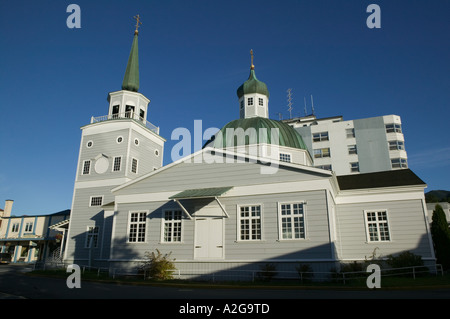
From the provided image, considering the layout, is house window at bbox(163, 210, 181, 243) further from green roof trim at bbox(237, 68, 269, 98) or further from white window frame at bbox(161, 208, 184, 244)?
green roof trim at bbox(237, 68, 269, 98)

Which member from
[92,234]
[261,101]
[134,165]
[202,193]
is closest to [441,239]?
[202,193]

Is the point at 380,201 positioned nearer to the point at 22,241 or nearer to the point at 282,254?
the point at 282,254

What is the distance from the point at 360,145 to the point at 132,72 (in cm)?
3682

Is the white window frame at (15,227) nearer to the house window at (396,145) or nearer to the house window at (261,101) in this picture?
the house window at (261,101)

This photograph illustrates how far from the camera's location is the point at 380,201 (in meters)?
21.3

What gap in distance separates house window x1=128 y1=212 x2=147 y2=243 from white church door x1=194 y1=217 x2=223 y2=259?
384cm

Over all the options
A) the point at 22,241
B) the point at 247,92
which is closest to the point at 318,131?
the point at 247,92

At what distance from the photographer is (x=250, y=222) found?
18844mm

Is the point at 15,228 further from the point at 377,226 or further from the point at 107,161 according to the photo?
the point at 377,226

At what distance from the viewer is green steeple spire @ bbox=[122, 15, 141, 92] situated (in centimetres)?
3616

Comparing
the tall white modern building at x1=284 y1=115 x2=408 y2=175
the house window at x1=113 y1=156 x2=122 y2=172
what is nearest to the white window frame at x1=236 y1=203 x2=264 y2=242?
the house window at x1=113 y1=156 x2=122 y2=172
